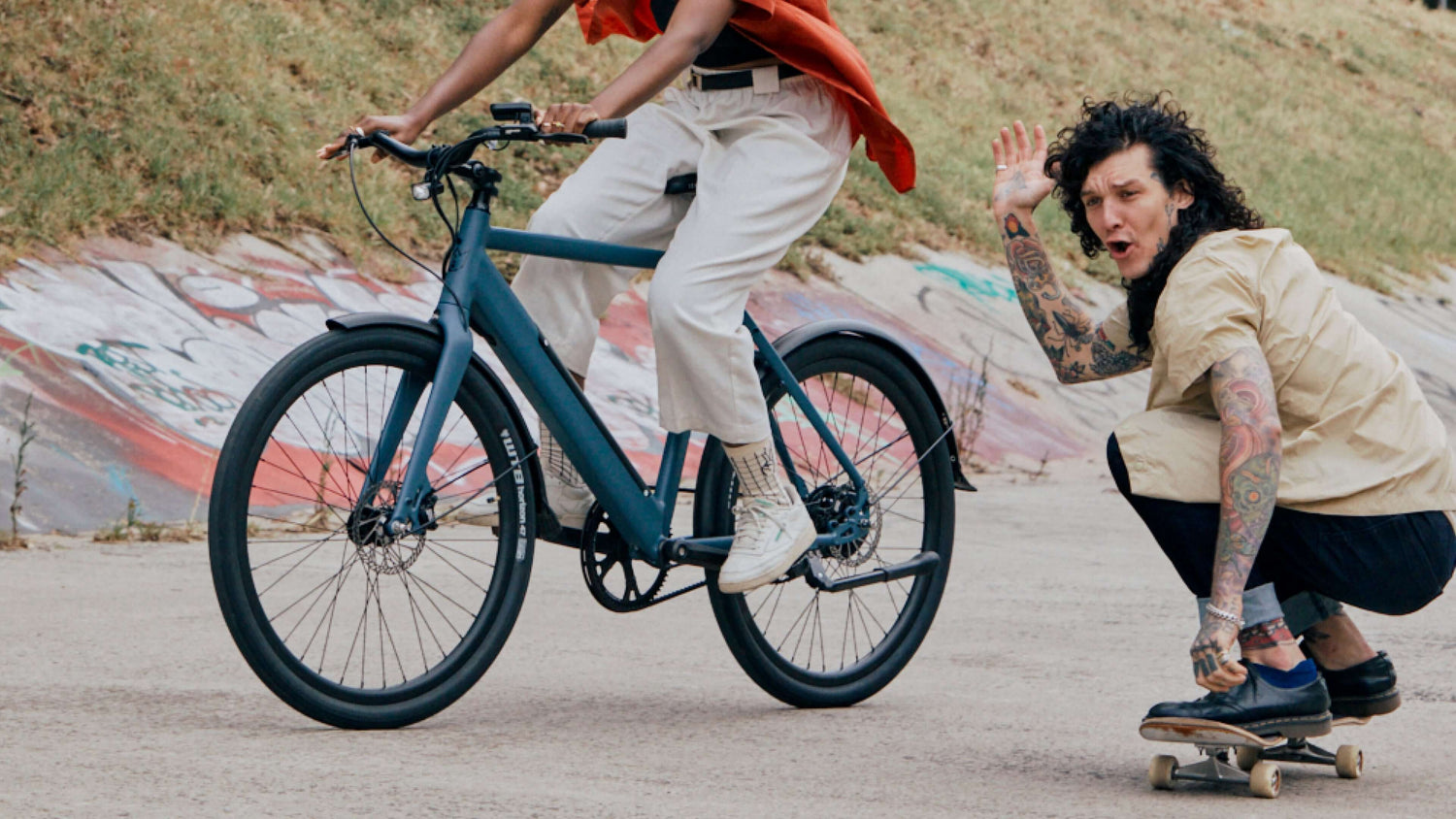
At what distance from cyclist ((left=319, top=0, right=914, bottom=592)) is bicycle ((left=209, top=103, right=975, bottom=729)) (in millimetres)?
103

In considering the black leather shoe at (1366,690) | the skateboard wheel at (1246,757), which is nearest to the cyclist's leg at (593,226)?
the skateboard wheel at (1246,757)

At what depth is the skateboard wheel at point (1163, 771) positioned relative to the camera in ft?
10.7

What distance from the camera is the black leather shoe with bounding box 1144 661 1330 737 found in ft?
10.5

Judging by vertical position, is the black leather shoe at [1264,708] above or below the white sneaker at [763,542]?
below

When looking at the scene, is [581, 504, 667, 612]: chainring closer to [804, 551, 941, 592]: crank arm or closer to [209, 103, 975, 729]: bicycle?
[209, 103, 975, 729]: bicycle

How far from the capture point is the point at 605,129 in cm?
A: 352

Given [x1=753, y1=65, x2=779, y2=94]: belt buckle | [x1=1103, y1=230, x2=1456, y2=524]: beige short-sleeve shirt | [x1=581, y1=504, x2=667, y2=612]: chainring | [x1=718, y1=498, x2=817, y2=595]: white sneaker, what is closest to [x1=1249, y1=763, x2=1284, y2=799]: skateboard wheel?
[x1=1103, y1=230, x2=1456, y2=524]: beige short-sleeve shirt

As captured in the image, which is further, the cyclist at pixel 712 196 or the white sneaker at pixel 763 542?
the white sneaker at pixel 763 542

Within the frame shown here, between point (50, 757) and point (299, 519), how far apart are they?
3.53m

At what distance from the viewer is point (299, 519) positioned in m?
6.70

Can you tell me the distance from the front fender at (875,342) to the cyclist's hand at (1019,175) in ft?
1.82

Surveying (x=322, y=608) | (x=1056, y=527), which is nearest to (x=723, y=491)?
(x=322, y=608)

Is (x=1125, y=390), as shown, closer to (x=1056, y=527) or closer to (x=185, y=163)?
(x=1056, y=527)

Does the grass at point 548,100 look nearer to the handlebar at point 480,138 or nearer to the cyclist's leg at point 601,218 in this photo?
the cyclist's leg at point 601,218
